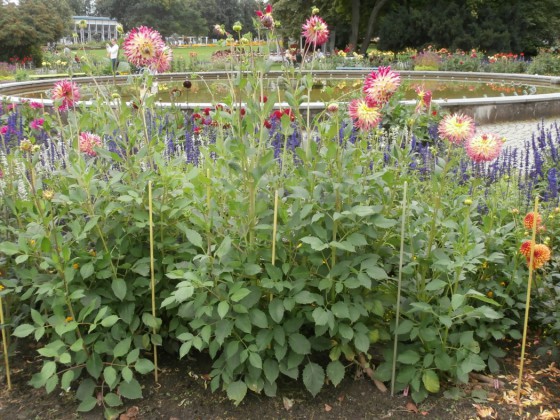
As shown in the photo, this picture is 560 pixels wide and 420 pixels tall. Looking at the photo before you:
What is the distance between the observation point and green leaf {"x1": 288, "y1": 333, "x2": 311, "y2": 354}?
1905 millimetres

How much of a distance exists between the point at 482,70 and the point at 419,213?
16.5 metres

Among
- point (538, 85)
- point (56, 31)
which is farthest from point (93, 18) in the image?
point (538, 85)

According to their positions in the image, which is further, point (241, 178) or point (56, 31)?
point (56, 31)

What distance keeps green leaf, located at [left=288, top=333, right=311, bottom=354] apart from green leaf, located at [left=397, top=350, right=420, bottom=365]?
0.34 metres

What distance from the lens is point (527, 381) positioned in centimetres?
213

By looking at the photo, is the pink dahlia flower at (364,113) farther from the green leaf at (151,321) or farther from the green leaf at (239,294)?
the green leaf at (151,321)

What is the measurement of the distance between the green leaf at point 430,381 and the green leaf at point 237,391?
0.64m

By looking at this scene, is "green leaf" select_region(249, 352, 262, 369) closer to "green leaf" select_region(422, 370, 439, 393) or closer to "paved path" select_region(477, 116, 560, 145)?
"green leaf" select_region(422, 370, 439, 393)

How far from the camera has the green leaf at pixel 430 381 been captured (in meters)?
1.96

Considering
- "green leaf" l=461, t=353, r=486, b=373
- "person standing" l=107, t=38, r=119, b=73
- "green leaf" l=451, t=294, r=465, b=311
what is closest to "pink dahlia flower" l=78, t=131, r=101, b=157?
"person standing" l=107, t=38, r=119, b=73

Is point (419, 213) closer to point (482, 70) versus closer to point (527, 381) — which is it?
point (527, 381)

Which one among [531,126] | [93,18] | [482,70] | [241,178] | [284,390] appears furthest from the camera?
[93,18]

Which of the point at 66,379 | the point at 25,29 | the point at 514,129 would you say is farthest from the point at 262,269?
the point at 25,29

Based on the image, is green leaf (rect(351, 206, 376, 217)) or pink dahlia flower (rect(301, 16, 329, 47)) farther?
pink dahlia flower (rect(301, 16, 329, 47))
